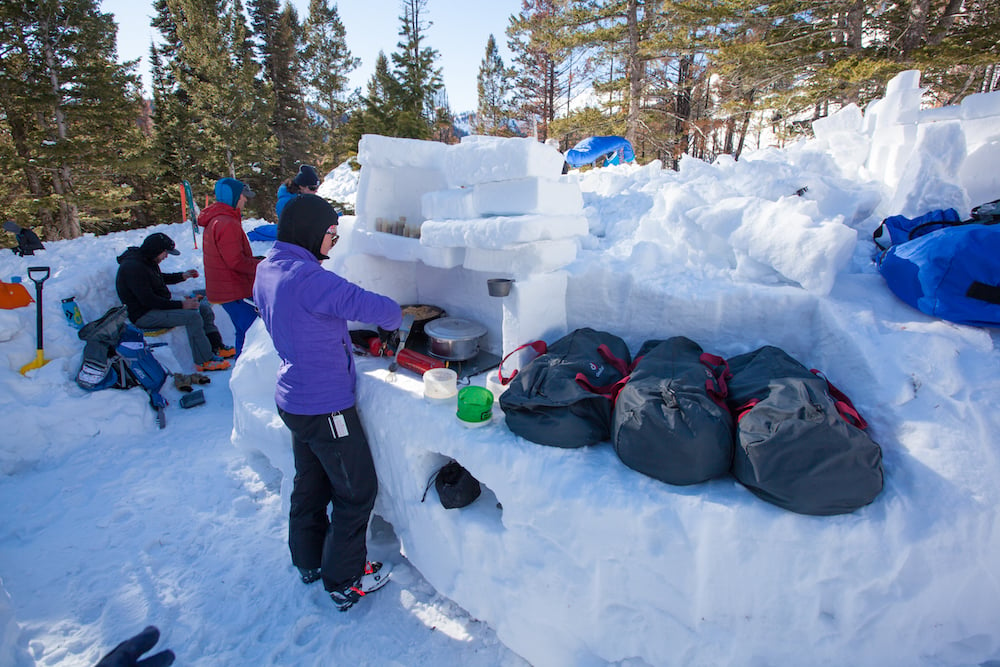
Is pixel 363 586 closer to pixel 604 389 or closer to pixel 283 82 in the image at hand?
pixel 604 389

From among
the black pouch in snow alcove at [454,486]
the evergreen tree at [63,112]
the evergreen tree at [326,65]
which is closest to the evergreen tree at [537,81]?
the evergreen tree at [326,65]

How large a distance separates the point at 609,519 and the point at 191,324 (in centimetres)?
540

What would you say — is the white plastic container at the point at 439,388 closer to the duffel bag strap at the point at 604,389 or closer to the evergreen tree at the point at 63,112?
the duffel bag strap at the point at 604,389

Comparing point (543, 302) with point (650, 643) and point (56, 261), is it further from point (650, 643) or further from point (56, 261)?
point (56, 261)

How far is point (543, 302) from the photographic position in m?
2.84

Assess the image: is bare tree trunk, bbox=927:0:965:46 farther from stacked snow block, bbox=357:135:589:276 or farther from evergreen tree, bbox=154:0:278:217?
evergreen tree, bbox=154:0:278:217

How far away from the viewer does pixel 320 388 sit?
2.34 m

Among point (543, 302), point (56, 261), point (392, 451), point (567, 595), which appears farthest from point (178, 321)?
point (567, 595)

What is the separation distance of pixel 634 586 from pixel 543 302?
1.62 m

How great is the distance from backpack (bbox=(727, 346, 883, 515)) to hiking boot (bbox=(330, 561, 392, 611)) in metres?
2.07

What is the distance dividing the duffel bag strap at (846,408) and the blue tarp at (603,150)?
419 inches

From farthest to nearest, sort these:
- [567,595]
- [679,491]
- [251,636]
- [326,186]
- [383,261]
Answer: [326,186]
[383,261]
[251,636]
[567,595]
[679,491]

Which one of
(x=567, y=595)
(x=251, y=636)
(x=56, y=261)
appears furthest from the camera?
(x=56, y=261)

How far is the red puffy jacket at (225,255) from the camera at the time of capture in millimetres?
4238
